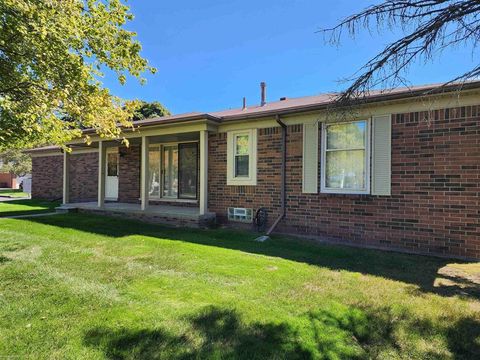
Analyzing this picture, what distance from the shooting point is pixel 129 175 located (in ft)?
43.4

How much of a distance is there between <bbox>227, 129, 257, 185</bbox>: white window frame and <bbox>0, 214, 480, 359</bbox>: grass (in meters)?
2.91

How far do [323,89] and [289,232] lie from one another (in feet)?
15.1

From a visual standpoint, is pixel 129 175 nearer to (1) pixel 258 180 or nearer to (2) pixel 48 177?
(1) pixel 258 180

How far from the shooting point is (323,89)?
4.46m

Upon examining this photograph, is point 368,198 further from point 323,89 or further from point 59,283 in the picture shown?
point 59,283

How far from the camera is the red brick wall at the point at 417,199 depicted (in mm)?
6082

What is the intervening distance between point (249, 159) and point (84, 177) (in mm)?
10818

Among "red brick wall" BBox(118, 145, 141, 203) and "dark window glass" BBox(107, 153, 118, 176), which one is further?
"dark window glass" BBox(107, 153, 118, 176)

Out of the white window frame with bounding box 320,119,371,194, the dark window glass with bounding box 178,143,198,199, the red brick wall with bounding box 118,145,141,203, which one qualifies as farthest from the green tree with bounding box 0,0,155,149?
the red brick wall with bounding box 118,145,141,203

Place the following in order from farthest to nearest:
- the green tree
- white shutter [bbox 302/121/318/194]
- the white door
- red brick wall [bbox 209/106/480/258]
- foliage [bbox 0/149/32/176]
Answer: foliage [bbox 0/149/32/176] < the white door < white shutter [bbox 302/121/318/194] < red brick wall [bbox 209/106/480/258] < the green tree

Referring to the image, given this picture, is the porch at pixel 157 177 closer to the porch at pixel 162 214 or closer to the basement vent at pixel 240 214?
the porch at pixel 162 214

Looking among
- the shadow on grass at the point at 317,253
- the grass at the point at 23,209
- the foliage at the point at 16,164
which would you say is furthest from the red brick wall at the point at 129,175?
the foliage at the point at 16,164

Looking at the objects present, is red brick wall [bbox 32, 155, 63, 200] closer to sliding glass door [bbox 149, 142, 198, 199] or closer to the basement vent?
sliding glass door [bbox 149, 142, 198, 199]

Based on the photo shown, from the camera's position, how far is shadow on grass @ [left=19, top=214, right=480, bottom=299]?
16.0ft
